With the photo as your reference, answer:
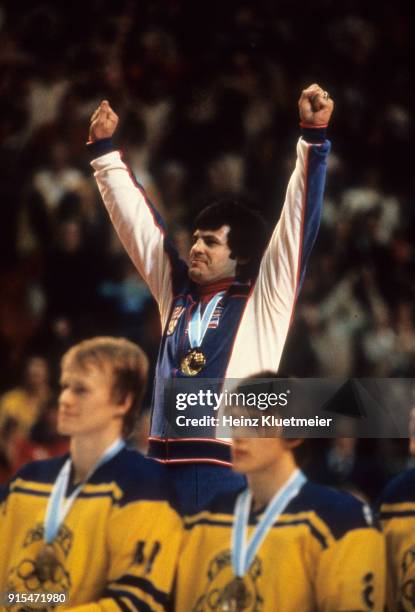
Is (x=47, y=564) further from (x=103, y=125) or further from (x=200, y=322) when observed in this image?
(x=103, y=125)

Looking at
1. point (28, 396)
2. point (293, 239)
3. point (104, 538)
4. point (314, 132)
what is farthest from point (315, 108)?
point (28, 396)

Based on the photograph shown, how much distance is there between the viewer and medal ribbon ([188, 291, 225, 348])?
9.80ft

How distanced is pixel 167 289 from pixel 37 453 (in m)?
0.83

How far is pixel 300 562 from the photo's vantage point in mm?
2730

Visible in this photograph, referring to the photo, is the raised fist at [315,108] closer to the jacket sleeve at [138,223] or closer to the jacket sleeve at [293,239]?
the jacket sleeve at [293,239]

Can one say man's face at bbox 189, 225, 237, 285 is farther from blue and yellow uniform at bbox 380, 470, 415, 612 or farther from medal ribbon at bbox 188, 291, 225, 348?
blue and yellow uniform at bbox 380, 470, 415, 612

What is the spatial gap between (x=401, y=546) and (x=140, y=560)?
0.69m

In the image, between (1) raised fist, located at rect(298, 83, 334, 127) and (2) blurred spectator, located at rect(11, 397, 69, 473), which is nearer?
(1) raised fist, located at rect(298, 83, 334, 127)

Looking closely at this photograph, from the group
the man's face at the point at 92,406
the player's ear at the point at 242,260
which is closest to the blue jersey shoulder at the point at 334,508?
the man's face at the point at 92,406

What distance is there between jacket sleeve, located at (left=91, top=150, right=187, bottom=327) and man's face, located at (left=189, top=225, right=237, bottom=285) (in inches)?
5.5

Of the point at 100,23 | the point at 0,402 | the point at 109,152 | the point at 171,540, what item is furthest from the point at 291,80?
the point at 171,540

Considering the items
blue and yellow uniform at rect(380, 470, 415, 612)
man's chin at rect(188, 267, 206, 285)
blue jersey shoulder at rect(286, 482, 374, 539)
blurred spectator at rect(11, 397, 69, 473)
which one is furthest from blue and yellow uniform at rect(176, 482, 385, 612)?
blurred spectator at rect(11, 397, 69, 473)

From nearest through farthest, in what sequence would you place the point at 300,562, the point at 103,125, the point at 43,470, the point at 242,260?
the point at 300,562
the point at 43,470
the point at 242,260
the point at 103,125

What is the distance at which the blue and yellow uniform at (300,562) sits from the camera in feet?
8.88
